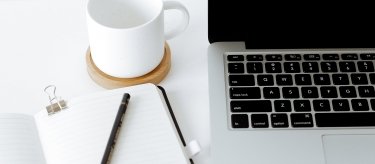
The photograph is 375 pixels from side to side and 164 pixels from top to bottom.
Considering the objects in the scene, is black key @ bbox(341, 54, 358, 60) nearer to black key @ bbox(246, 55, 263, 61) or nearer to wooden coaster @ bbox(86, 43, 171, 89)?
black key @ bbox(246, 55, 263, 61)

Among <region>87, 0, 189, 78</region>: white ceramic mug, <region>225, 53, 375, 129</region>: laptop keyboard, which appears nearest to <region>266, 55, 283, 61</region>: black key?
<region>225, 53, 375, 129</region>: laptop keyboard

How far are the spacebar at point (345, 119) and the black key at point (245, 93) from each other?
0.23 ft

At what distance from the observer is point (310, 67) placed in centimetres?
64

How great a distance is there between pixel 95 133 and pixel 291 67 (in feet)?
0.77

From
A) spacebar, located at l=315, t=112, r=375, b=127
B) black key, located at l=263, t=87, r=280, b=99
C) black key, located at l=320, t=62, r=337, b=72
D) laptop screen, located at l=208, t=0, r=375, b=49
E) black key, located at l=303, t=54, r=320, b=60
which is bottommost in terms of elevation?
spacebar, located at l=315, t=112, r=375, b=127

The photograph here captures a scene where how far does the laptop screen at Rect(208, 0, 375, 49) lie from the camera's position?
2.07ft

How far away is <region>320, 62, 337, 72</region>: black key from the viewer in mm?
637

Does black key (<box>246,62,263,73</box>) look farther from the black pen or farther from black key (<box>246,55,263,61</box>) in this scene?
the black pen

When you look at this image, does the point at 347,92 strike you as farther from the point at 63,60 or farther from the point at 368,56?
the point at 63,60

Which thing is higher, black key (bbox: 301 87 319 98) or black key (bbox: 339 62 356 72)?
black key (bbox: 339 62 356 72)

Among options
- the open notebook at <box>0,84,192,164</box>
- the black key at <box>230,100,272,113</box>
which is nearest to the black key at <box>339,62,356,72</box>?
the black key at <box>230,100,272,113</box>

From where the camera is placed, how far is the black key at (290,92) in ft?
2.00

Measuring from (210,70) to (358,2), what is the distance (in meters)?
0.19

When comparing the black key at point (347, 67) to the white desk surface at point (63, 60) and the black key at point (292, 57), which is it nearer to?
the black key at point (292, 57)
